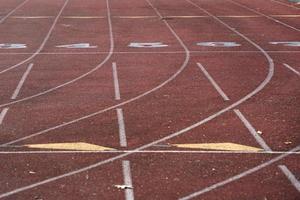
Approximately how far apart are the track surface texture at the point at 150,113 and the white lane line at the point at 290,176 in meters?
0.03

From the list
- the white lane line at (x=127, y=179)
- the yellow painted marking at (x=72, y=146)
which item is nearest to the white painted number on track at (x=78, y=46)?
the yellow painted marking at (x=72, y=146)

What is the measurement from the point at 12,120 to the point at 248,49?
10778mm

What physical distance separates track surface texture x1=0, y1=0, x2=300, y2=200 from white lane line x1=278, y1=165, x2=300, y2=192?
30 mm

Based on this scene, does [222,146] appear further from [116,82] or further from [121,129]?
[116,82]

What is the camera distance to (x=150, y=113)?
12.9m

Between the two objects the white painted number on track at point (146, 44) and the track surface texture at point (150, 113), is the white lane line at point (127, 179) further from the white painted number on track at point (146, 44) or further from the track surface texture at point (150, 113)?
the white painted number on track at point (146, 44)

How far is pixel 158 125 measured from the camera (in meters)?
12.0

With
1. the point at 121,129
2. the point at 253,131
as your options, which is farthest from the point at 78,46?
the point at 253,131

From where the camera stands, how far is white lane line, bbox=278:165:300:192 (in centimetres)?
880

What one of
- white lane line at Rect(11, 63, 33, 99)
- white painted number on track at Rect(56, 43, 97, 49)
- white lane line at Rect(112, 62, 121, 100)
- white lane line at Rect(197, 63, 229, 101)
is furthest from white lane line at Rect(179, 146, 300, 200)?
white painted number on track at Rect(56, 43, 97, 49)

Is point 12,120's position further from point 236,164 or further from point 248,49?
point 248,49

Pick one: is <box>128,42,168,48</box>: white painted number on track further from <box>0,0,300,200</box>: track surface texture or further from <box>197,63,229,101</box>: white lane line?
<box>197,63,229,101</box>: white lane line

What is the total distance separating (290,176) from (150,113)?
4312 mm

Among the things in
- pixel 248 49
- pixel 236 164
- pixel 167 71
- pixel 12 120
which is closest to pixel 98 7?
pixel 248 49
